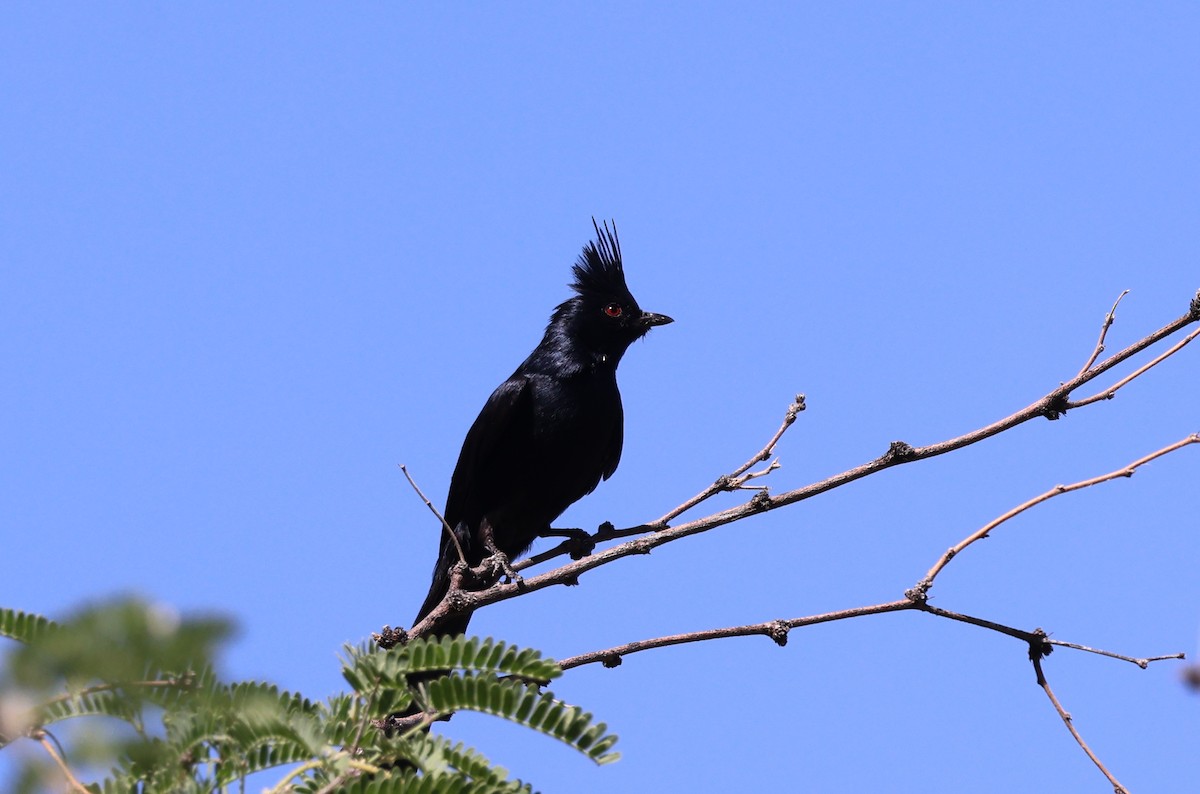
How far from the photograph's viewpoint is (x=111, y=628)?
1742 millimetres

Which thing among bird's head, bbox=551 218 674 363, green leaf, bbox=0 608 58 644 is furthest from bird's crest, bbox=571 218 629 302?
green leaf, bbox=0 608 58 644

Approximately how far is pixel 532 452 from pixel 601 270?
1538 millimetres

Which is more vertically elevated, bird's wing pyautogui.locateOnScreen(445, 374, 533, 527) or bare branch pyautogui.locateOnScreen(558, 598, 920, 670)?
bird's wing pyautogui.locateOnScreen(445, 374, 533, 527)

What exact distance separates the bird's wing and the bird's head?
1.97 feet

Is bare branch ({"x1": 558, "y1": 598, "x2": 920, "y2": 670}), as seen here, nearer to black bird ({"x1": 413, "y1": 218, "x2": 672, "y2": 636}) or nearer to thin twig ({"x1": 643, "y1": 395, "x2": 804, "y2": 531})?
thin twig ({"x1": 643, "y1": 395, "x2": 804, "y2": 531})

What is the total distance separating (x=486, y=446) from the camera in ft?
21.3

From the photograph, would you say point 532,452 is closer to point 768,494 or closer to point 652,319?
point 652,319

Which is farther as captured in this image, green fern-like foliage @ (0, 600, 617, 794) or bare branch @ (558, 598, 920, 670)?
bare branch @ (558, 598, 920, 670)

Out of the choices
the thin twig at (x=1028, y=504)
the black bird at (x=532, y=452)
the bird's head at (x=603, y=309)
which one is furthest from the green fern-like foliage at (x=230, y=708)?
the bird's head at (x=603, y=309)

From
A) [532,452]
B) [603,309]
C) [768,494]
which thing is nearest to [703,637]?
[768,494]

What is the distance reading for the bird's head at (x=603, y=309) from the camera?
717 cm

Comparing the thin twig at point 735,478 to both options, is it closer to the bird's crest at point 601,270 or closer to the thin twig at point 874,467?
the thin twig at point 874,467

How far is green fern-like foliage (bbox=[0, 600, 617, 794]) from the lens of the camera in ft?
5.78

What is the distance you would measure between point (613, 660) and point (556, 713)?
128 cm
